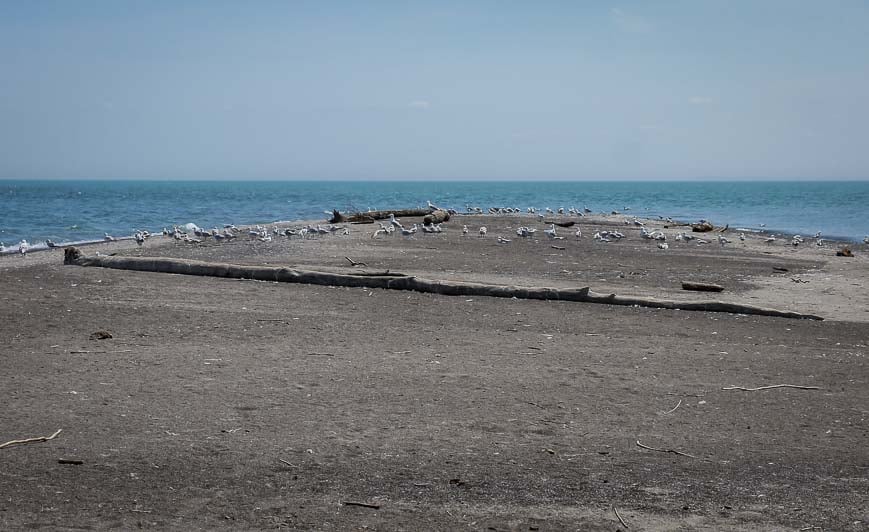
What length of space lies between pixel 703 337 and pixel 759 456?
162 inches

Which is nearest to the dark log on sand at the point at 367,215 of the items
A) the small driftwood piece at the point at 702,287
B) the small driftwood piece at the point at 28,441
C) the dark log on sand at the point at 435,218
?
the dark log on sand at the point at 435,218

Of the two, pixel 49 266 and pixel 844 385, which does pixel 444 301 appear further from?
pixel 49 266

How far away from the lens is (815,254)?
2227 centimetres

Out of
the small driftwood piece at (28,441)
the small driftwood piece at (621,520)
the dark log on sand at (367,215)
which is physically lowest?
the small driftwood piece at (621,520)

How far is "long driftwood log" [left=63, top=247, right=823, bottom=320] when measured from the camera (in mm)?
11156

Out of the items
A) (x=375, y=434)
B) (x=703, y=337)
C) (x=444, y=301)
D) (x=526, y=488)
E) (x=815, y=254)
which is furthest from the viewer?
(x=815, y=254)

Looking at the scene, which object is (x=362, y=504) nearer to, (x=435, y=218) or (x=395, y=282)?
(x=395, y=282)

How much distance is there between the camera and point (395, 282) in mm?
12320

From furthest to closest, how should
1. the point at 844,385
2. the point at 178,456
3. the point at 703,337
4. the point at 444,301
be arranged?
1. the point at 444,301
2. the point at 703,337
3. the point at 844,385
4. the point at 178,456

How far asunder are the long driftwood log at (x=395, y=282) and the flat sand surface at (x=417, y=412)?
0.28m

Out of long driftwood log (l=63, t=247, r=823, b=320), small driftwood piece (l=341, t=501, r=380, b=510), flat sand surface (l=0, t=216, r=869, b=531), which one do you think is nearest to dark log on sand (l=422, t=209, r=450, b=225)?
long driftwood log (l=63, t=247, r=823, b=320)

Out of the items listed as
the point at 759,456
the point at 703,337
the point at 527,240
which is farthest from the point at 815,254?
the point at 759,456

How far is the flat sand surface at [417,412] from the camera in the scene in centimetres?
451

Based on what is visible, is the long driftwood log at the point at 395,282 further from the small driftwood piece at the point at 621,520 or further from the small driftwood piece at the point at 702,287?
the small driftwood piece at the point at 621,520
